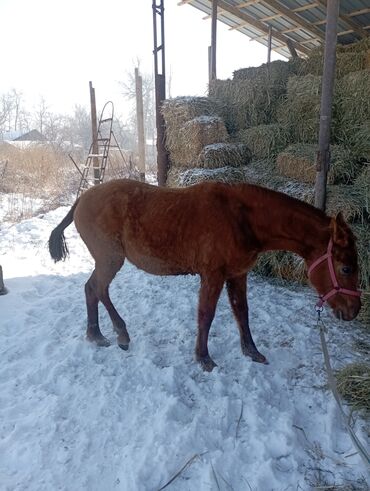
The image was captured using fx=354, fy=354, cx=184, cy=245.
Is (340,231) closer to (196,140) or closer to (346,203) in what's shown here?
(346,203)

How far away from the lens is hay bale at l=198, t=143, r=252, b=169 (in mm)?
5594

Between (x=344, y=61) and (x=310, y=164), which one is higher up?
(x=344, y=61)

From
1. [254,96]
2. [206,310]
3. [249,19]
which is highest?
[249,19]

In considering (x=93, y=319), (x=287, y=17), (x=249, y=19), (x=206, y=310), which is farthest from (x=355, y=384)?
(x=249, y=19)

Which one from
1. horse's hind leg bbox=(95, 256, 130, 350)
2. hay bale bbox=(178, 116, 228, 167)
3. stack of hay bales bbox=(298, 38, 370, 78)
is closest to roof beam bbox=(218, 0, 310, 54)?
stack of hay bales bbox=(298, 38, 370, 78)

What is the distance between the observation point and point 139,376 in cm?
275

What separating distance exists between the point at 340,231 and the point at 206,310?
1.19 metres

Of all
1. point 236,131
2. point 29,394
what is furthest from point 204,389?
point 236,131

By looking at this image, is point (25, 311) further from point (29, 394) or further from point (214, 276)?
point (214, 276)

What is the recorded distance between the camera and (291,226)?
8.58 ft

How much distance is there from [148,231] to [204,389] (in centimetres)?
130

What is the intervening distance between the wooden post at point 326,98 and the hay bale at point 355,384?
1.88 m

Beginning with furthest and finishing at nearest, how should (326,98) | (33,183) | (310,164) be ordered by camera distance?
(33,183), (310,164), (326,98)

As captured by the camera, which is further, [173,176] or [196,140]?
[173,176]
